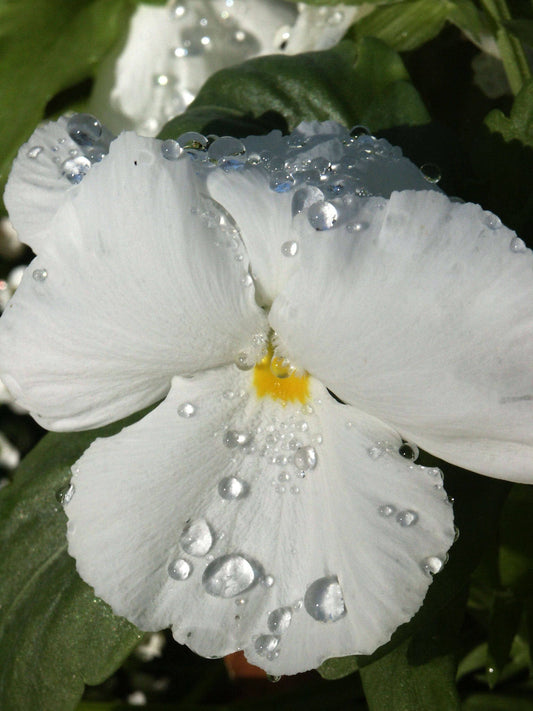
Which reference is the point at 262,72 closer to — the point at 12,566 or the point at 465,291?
the point at 465,291

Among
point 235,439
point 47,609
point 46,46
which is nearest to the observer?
point 235,439

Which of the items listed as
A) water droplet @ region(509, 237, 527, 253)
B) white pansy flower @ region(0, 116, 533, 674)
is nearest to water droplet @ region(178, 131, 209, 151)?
white pansy flower @ region(0, 116, 533, 674)

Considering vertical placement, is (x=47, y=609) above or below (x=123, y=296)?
below

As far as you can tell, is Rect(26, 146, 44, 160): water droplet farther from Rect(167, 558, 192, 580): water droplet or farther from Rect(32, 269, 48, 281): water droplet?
Rect(167, 558, 192, 580): water droplet

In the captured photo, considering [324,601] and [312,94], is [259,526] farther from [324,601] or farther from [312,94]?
[312,94]

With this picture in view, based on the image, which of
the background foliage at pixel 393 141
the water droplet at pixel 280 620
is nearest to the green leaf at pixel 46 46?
the background foliage at pixel 393 141

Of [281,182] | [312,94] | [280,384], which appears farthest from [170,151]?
[312,94]
